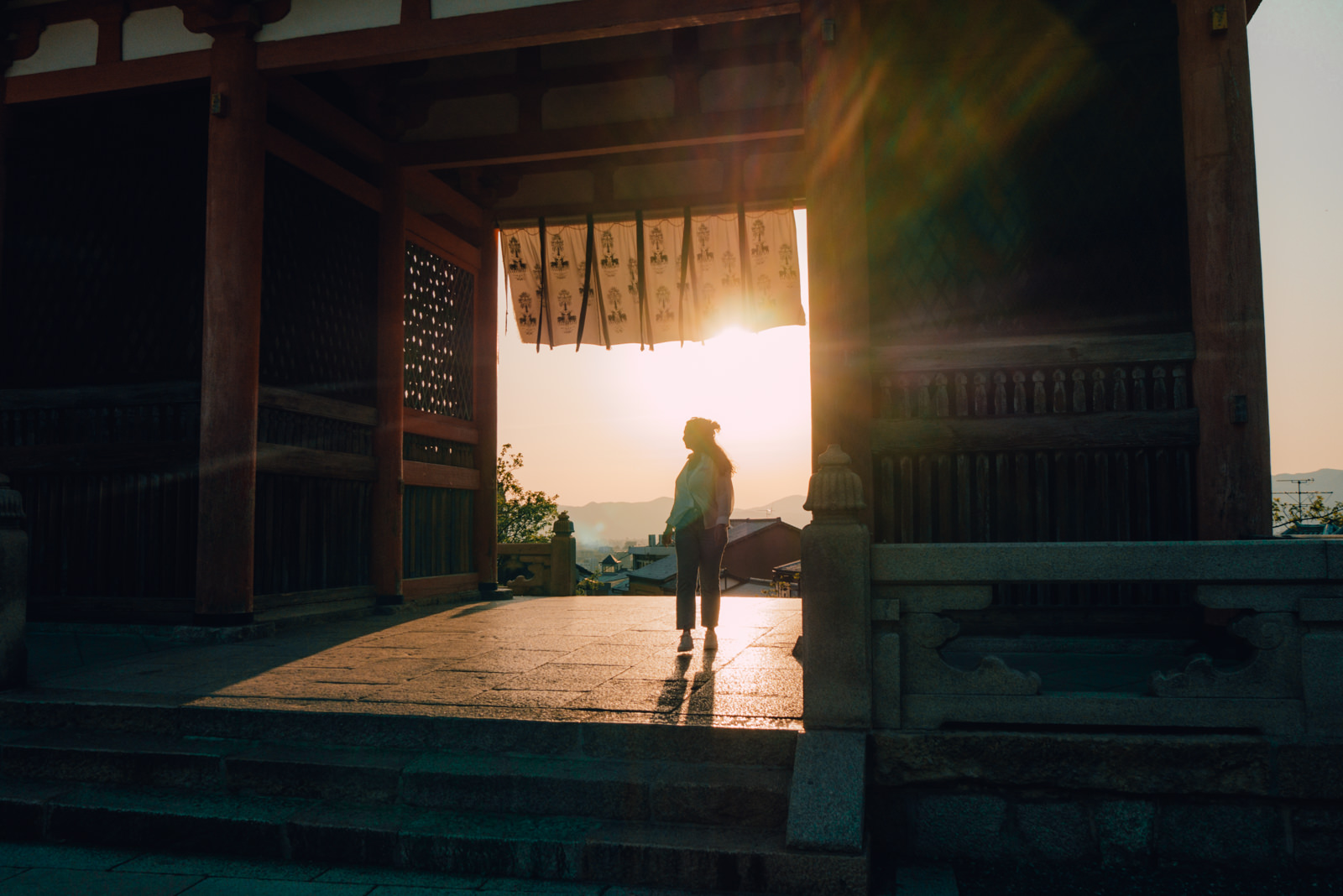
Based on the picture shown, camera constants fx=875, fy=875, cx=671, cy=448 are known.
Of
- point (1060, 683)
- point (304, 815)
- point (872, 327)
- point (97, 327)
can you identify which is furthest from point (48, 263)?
point (1060, 683)

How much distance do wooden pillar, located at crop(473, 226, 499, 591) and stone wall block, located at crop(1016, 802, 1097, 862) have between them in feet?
26.4

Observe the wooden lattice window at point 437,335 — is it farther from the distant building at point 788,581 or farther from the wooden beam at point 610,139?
the distant building at point 788,581

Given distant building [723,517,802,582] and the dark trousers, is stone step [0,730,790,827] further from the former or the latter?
distant building [723,517,802,582]

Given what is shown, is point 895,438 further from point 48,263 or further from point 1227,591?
point 48,263

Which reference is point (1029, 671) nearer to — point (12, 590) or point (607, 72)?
point (12, 590)

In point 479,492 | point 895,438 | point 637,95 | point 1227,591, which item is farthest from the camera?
point 479,492

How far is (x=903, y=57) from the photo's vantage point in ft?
20.0

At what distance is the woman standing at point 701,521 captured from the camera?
254 inches

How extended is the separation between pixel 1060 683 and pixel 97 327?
829 centimetres

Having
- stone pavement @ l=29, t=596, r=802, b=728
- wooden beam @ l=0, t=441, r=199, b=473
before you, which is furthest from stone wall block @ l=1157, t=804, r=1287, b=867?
wooden beam @ l=0, t=441, r=199, b=473

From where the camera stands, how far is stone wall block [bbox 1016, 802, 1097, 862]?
3.77m

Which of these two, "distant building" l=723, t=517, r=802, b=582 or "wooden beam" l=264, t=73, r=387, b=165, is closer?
"wooden beam" l=264, t=73, r=387, b=165

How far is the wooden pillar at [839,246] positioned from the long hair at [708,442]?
3.47ft

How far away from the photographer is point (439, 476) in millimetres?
10125
